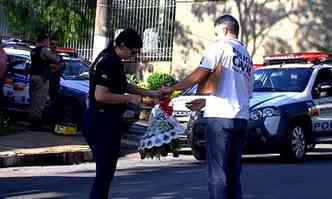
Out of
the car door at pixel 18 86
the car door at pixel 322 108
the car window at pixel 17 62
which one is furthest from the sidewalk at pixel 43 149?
the car door at pixel 322 108

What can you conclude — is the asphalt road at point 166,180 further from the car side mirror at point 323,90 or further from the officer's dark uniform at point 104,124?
the officer's dark uniform at point 104,124

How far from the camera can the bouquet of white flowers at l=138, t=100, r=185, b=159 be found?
7.13 m

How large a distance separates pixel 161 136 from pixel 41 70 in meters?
8.37

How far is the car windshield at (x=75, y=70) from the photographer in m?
16.9

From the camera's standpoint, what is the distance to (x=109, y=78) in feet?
22.0

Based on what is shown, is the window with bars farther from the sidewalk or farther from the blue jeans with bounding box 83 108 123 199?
the blue jeans with bounding box 83 108 123 199

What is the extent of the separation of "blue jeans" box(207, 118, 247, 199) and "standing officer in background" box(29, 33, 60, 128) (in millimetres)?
8932

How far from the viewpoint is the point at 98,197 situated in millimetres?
6758

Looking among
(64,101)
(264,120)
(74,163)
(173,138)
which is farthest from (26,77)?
(173,138)

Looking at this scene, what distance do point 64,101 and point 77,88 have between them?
0.39 meters

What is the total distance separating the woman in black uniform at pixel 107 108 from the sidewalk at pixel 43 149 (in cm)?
573

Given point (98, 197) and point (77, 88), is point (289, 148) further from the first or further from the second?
point (98, 197)

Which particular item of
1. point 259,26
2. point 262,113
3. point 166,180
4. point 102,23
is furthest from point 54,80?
point 259,26

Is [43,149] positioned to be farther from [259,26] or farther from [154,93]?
[259,26]
